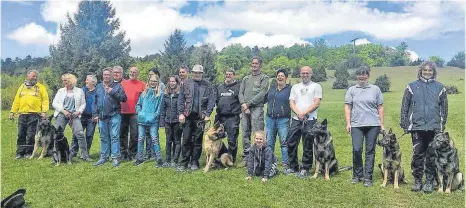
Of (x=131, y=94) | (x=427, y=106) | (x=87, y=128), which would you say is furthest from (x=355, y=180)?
(x=87, y=128)

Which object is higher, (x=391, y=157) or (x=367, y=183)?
(x=391, y=157)

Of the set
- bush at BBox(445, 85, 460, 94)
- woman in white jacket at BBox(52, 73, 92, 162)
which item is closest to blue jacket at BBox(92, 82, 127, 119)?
woman in white jacket at BBox(52, 73, 92, 162)

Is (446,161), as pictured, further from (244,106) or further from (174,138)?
(174,138)

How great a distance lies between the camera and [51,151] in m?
9.84

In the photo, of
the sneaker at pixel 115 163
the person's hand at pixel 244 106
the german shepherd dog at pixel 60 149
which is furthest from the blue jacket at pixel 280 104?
the german shepherd dog at pixel 60 149

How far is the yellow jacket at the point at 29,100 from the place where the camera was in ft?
31.6

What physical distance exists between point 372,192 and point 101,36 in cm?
4579

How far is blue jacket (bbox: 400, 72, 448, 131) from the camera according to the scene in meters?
6.60

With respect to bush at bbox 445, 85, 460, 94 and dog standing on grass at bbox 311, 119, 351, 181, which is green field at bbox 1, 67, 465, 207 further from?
bush at bbox 445, 85, 460, 94

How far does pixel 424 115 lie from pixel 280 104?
2628 mm

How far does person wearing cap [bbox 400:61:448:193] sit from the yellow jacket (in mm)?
8150

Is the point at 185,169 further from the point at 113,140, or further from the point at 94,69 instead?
the point at 94,69

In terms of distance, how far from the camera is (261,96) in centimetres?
827

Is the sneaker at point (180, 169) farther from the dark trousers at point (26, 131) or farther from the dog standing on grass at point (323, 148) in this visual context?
the dark trousers at point (26, 131)
